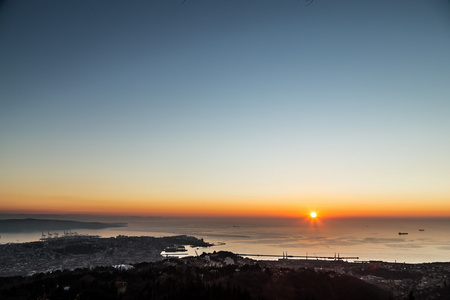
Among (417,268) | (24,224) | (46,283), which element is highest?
(46,283)

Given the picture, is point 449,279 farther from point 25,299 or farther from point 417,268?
point 25,299

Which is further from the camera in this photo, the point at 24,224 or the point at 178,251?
the point at 24,224

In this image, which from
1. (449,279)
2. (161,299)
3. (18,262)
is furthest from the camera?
(18,262)

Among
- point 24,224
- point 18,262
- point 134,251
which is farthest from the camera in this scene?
point 24,224

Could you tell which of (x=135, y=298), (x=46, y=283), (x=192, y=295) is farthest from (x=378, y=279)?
(x=46, y=283)

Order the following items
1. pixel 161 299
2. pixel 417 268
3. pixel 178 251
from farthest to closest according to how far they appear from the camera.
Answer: pixel 178 251, pixel 417 268, pixel 161 299

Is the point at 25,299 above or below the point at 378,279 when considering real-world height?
above

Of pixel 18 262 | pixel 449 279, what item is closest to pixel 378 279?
pixel 449 279

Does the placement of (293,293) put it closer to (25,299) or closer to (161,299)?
(161,299)

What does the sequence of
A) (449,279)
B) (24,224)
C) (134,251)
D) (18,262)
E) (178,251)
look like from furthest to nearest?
(24,224), (178,251), (134,251), (18,262), (449,279)
